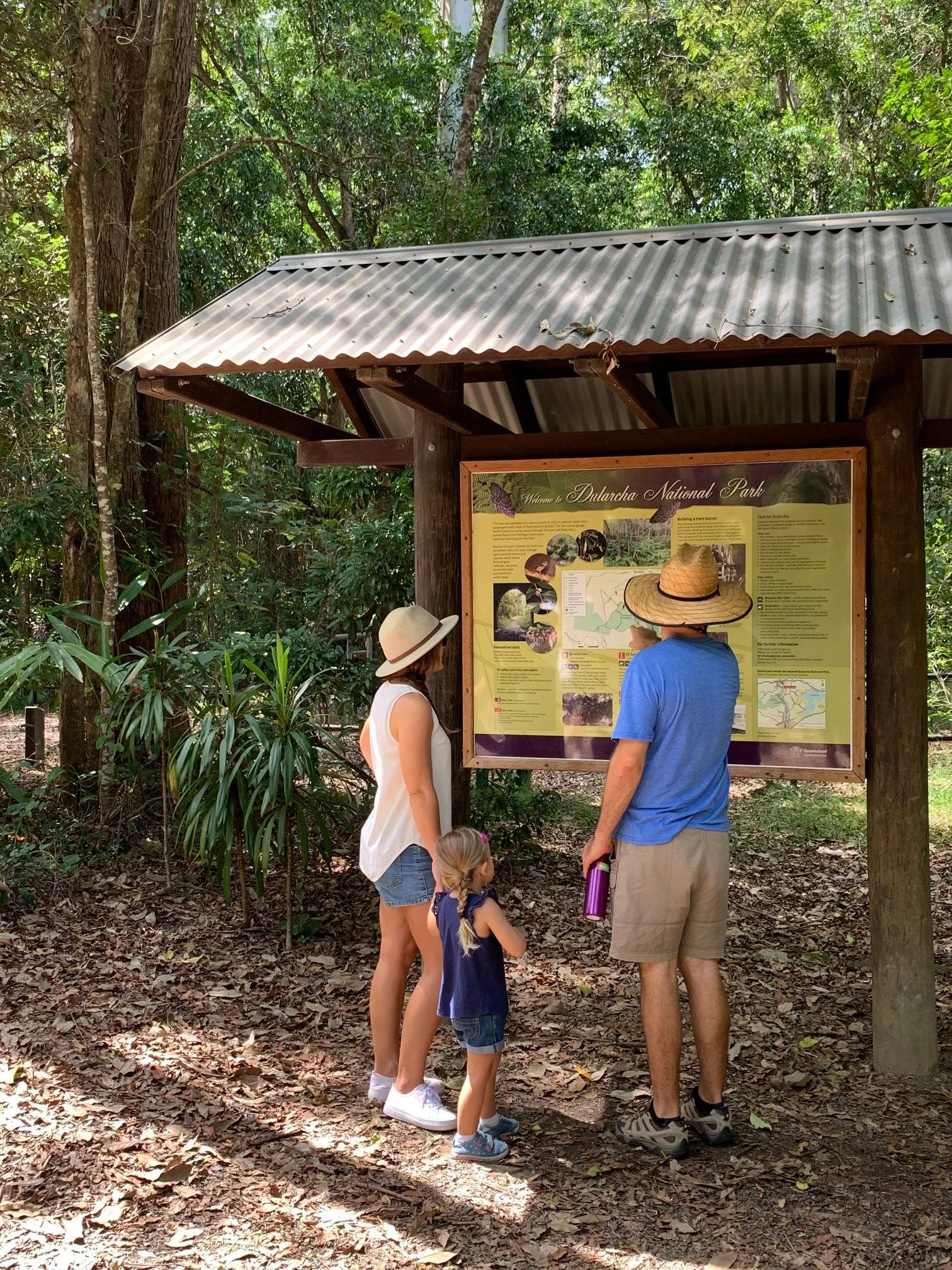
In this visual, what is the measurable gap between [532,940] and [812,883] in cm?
224

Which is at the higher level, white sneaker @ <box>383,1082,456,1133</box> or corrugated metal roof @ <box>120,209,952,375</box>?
corrugated metal roof @ <box>120,209,952,375</box>

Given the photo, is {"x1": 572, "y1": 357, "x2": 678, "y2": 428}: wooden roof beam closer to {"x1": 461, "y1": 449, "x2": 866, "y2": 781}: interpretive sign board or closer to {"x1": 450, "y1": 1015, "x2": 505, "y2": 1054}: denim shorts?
{"x1": 461, "y1": 449, "x2": 866, "y2": 781}: interpretive sign board

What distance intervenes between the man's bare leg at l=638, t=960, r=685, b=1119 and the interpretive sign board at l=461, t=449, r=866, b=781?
1.11 meters

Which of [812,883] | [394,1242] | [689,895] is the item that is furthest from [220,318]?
[812,883]

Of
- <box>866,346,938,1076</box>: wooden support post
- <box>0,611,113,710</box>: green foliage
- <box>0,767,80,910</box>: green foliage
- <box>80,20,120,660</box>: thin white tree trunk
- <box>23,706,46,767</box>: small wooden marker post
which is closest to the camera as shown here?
<box>866,346,938,1076</box>: wooden support post

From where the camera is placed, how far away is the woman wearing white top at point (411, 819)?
358cm

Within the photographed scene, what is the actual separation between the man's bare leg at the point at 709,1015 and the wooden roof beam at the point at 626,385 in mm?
1923

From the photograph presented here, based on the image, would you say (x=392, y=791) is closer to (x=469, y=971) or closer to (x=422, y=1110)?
(x=469, y=971)

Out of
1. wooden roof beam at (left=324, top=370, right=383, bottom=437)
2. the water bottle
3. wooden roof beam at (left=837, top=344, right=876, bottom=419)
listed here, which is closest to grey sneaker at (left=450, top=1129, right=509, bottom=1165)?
the water bottle

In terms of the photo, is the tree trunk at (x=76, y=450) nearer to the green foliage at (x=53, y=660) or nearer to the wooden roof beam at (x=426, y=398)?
the green foliage at (x=53, y=660)

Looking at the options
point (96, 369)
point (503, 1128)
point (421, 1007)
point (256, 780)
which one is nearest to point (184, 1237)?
point (421, 1007)

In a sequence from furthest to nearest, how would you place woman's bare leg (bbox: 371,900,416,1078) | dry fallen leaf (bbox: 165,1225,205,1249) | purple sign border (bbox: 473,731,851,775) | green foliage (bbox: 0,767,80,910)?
green foliage (bbox: 0,767,80,910)
purple sign border (bbox: 473,731,851,775)
woman's bare leg (bbox: 371,900,416,1078)
dry fallen leaf (bbox: 165,1225,205,1249)

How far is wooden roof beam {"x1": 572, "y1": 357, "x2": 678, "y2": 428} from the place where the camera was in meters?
3.64

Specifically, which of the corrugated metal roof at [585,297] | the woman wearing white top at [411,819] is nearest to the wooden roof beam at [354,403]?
the corrugated metal roof at [585,297]
